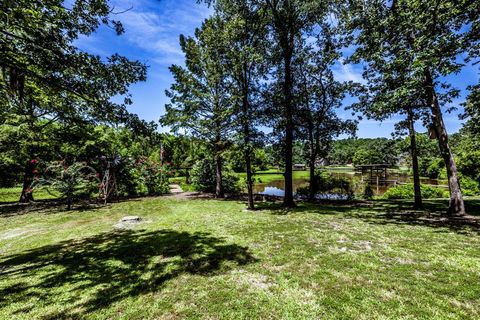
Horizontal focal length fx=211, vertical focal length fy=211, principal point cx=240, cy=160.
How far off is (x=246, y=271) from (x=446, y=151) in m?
9.74

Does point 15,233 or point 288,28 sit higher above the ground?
point 288,28

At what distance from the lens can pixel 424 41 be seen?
21.5ft

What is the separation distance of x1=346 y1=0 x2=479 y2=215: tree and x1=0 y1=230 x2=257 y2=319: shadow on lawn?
7.91 metres

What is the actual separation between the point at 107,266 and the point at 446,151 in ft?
40.4

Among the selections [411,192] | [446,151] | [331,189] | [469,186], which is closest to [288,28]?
[446,151]

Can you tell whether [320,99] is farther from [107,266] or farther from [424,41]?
[107,266]

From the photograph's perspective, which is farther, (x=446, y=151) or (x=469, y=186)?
(x=469, y=186)

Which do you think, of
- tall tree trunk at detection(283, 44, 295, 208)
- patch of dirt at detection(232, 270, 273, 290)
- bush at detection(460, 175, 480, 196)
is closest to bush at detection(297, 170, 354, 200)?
tall tree trunk at detection(283, 44, 295, 208)

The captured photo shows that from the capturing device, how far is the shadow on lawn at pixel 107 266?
3.53 metres

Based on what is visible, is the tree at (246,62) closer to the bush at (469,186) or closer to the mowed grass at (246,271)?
the mowed grass at (246,271)

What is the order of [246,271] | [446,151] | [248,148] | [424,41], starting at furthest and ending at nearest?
[248,148]
[446,151]
[424,41]
[246,271]

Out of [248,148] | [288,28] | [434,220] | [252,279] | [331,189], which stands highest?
[288,28]

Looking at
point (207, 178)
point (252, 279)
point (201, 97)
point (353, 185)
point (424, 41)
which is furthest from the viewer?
point (353, 185)

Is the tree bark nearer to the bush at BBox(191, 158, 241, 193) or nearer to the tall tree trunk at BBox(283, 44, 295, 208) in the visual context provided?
the tall tree trunk at BBox(283, 44, 295, 208)
